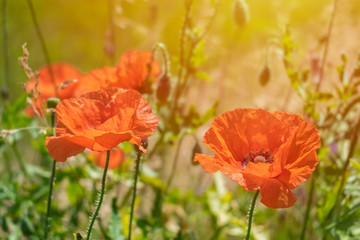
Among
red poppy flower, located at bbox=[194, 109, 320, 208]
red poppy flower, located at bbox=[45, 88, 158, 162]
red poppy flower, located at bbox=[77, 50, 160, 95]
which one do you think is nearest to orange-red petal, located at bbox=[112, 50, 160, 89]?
red poppy flower, located at bbox=[77, 50, 160, 95]

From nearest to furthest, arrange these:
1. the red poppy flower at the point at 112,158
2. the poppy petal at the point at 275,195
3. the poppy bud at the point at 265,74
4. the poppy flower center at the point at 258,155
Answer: the poppy petal at the point at 275,195 < the poppy flower center at the point at 258,155 < the poppy bud at the point at 265,74 < the red poppy flower at the point at 112,158

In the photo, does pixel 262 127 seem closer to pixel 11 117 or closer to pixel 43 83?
pixel 11 117

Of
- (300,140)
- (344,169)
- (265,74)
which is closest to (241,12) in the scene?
(265,74)

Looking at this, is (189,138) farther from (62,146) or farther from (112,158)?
(62,146)

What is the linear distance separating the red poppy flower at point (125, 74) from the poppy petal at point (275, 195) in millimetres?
444

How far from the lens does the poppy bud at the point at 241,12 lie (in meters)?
1.29

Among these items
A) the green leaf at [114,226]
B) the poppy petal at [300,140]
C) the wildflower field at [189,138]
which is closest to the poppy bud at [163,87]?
the wildflower field at [189,138]

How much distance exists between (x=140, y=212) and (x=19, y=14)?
1.95 meters

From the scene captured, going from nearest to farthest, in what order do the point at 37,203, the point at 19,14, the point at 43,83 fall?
the point at 37,203 → the point at 43,83 → the point at 19,14

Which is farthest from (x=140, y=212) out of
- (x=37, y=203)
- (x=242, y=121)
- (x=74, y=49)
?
(x=74, y=49)

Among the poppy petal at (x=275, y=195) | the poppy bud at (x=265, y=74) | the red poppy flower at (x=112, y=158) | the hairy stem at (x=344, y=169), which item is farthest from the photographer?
the red poppy flower at (x=112, y=158)

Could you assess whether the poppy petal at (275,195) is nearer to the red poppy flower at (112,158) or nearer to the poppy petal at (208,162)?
the poppy petal at (208,162)

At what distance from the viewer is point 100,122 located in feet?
2.63

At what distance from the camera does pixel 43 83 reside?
1.48 meters
